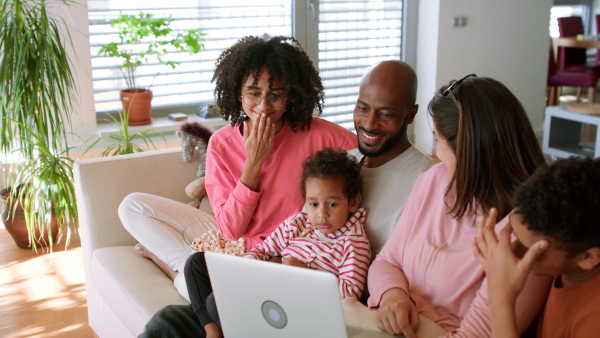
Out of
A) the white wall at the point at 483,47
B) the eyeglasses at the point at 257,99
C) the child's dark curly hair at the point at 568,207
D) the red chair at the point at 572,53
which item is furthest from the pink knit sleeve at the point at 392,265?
the red chair at the point at 572,53

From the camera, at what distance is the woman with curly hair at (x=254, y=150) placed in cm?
202

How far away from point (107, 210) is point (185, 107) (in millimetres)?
2070

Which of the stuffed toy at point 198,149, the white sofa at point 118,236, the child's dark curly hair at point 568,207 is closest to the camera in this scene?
the child's dark curly hair at point 568,207

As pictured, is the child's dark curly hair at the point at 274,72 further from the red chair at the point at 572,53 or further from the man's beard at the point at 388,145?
the red chair at the point at 572,53

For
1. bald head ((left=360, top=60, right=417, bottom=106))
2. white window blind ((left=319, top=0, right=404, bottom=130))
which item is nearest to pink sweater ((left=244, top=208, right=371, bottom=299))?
bald head ((left=360, top=60, right=417, bottom=106))

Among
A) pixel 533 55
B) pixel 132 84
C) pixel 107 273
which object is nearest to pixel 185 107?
pixel 132 84

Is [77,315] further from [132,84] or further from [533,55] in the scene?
[533,55]

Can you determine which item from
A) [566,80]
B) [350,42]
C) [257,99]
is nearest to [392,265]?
[257,99]

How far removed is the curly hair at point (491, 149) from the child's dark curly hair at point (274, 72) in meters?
0.74

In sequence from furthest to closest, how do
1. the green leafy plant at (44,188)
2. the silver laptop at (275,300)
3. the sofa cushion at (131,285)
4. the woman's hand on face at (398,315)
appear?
the green leafy plant at (44,188) < the sofa cushion at (131,285) < the woman's hand on face at (398,315) < the silver laptop at (275,300)

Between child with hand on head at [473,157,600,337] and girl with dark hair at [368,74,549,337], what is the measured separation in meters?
0.14

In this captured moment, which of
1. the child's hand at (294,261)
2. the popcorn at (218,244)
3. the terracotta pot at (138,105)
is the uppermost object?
the terracotta pot at (138,105)

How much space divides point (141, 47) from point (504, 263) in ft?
10.8

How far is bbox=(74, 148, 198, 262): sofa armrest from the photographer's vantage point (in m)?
2.30
